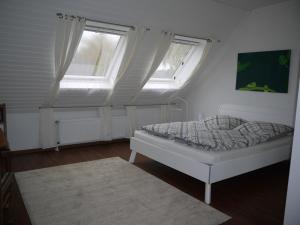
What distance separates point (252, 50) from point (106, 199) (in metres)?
3.29

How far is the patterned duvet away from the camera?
9.29 ft

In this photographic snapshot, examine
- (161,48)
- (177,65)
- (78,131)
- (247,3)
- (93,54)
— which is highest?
(247,3)

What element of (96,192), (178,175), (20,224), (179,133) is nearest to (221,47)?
(179,133)

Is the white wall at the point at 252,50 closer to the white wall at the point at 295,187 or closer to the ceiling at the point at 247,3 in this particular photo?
the ceiling at the point at 247,3

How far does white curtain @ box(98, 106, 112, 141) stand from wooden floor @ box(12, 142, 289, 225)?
0.25m

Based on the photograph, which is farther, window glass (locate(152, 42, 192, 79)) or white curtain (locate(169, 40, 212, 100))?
window glass (locate(152, 42, 192, 79))

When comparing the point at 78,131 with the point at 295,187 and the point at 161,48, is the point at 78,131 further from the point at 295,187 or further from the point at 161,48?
the point at 295,187

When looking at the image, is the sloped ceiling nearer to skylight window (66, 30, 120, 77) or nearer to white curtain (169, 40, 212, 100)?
white curtain (169, 40, 212, 100)

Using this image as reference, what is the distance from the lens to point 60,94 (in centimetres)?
395

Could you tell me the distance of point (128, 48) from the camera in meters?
3.66

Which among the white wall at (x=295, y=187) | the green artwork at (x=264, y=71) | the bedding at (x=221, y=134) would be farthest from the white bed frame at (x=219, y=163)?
the white wall at (x=295, y=187)

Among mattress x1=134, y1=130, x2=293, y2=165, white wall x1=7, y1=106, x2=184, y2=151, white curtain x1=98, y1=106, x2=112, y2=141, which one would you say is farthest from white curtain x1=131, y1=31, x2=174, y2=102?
mattress x1=134, y1=130, x2=293, y2=165

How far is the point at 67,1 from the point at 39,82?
1.29 metres

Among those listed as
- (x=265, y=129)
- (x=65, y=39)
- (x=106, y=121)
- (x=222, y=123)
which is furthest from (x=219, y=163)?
(x=106, y=121)
